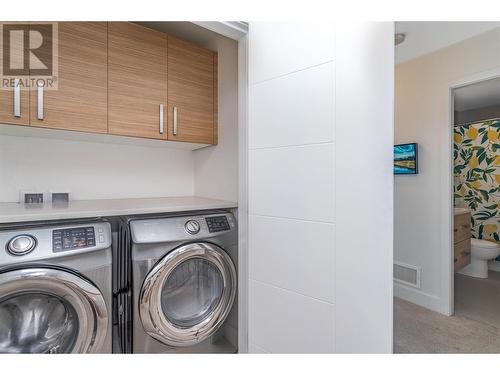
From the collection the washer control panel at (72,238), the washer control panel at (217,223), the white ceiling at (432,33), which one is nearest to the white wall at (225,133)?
the washer control panel at (217,223)

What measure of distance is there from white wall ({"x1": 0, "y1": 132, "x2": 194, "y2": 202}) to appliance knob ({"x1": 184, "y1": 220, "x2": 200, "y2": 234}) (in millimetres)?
724

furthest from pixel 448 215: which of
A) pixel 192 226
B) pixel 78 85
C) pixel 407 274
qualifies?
pixel 78 85

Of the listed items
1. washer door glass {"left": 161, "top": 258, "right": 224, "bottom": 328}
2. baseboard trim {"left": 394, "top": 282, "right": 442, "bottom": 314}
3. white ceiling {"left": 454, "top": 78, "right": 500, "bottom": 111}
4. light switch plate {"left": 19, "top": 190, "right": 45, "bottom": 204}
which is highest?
white ceiling {"left": 454, "top": 78, "right": 500, "bottom": 111}

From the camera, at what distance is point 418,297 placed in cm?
260

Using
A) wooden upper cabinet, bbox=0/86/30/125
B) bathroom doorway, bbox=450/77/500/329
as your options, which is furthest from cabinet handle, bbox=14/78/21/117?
bathroom doorway, bbox=450/77/500/329

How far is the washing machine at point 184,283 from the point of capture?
1312mm

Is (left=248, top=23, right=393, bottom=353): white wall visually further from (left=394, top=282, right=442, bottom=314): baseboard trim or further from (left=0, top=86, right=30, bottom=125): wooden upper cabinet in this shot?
(left=394, top=282, right=442, bottom=314): baseboard trim

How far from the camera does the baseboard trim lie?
2465mm

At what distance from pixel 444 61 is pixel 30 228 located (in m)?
3.24

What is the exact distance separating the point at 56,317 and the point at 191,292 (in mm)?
638
